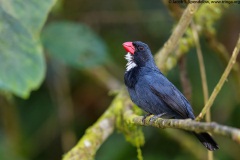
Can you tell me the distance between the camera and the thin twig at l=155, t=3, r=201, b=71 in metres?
3.70

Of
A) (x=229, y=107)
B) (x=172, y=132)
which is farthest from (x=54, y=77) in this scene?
(x=229, y=107)

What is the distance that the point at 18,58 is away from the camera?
10.9 ft

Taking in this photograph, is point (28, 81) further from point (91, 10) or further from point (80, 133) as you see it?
point (91, 10)

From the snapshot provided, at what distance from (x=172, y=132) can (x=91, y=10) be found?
191cm

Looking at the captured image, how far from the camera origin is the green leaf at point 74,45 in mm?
5219

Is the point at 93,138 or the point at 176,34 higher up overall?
the point at 176,34

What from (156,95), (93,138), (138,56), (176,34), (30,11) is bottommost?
(93,138)

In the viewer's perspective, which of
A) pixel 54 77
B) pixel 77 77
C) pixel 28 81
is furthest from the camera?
pixel 77 77

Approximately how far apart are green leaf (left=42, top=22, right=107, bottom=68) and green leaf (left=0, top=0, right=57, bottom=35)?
168cm

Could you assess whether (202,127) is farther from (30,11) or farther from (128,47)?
(128,47)

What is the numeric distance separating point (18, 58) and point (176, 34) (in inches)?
47.4

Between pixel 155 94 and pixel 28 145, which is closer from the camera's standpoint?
Result: pixel 155 94

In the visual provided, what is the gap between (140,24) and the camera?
22.4 feet

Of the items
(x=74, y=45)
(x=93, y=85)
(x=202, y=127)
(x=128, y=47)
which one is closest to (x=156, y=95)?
(x=128, y=47)
